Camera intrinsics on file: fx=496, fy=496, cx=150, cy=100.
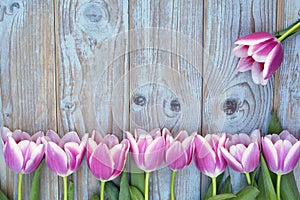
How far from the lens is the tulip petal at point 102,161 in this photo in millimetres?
954

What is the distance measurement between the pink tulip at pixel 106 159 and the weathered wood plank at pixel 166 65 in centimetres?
8

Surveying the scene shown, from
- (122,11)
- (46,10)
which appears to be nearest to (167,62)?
(122,11)

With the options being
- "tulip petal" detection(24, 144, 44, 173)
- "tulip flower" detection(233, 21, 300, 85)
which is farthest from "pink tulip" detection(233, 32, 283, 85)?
"tulip petal" detection(24, 144, 44, 173)

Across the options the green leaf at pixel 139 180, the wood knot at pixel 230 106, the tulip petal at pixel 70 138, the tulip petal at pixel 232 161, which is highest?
the wood knot at pixel 230 106

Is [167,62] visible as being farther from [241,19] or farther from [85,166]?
[85,166]

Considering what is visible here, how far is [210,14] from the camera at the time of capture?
1.01 m

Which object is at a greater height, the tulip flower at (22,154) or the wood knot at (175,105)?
the wood knot at (175,105)

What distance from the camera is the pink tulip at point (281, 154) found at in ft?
3.20

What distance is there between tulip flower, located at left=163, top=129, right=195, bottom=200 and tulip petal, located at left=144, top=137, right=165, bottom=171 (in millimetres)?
13

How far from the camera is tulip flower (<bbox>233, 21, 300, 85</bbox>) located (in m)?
0.94

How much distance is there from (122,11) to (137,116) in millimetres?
216

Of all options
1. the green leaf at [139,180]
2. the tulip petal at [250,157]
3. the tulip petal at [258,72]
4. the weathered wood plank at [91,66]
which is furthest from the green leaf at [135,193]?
the tulip petal at [258,72]

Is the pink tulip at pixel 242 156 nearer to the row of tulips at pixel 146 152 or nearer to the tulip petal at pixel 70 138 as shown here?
the row of tulips at pixel 146 152

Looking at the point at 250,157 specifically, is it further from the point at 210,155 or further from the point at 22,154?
the point at 22,154
